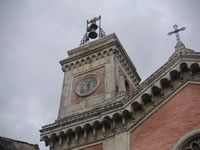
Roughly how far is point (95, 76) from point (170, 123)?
879 centimetres

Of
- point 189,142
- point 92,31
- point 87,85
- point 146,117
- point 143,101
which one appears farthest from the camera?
point 92,31

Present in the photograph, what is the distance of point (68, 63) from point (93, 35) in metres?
5.51

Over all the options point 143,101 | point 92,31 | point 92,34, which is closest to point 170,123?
point 143,101

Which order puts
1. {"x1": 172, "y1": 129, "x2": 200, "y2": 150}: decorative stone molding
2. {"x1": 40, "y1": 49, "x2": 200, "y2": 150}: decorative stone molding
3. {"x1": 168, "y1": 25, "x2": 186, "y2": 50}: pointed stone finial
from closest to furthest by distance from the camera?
{"x1": 172, "y1": 129, "x2": 200, "y2": 150}: decorative stone molding → {"x1": 40, "y1": 49, "x2": 200, "y2": 150}: decorative stone molding → {"x1": 168, "y1": 25, "x2": 186, "y2": 50}: pointed stone finial

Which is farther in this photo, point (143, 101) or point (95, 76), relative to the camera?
point (95, 76)

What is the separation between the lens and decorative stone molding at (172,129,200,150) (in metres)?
16.9

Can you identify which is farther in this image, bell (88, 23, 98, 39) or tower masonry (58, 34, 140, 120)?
bell (88, 23, 98, 39)

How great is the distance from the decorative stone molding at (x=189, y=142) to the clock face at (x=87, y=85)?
8.87m

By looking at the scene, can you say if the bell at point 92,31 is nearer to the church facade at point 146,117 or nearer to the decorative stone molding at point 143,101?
the church facade at point 146,117

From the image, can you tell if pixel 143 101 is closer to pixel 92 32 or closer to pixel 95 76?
pixel 95 76

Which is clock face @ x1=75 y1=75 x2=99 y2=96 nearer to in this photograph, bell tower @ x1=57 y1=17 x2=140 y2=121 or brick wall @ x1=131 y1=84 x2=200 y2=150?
bell tower @ x1=57 y1=17 x2=140 y2=121

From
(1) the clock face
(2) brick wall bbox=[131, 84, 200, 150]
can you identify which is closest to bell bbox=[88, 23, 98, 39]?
(1) the clock face

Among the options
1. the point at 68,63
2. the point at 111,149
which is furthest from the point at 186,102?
the point at 68,63

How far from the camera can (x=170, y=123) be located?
18125 mm
